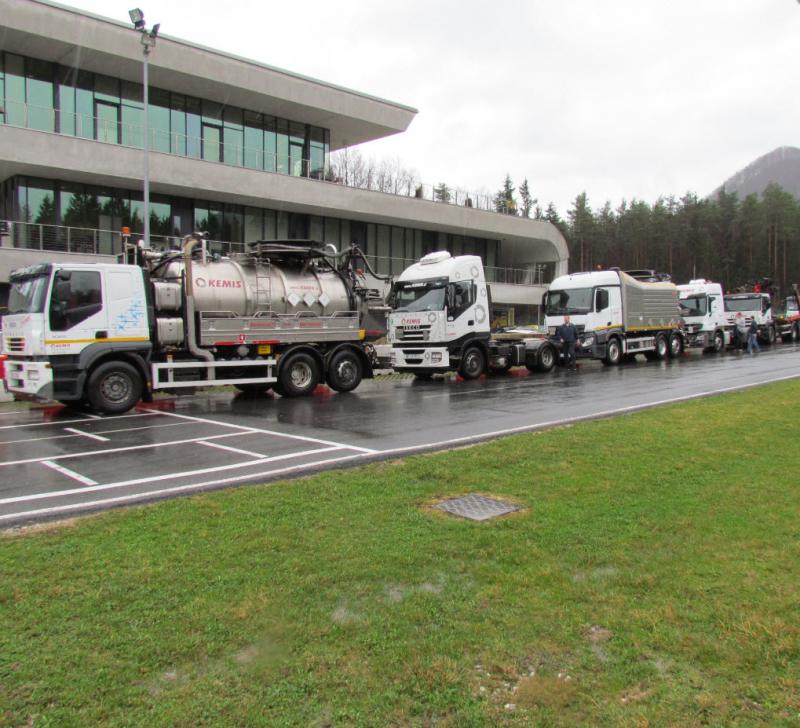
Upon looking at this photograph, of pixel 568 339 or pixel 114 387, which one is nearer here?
pixel 114 387

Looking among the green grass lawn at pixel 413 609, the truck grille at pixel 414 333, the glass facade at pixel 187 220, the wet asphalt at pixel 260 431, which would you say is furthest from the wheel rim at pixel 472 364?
the glass facade at pixel 187 220

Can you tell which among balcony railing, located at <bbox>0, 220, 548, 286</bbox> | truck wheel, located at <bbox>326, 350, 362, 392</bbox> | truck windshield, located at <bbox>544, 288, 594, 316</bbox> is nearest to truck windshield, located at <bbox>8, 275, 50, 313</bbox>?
truck wheel, located at <bbox>326, 350, 362, 392</bbox>

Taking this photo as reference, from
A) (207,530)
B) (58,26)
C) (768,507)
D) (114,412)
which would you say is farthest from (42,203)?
(768,507)

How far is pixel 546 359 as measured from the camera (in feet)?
72.5

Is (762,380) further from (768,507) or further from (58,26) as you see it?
(58,26)

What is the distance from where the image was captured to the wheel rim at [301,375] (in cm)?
1616

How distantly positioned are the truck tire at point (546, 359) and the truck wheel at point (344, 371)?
722 centimetres

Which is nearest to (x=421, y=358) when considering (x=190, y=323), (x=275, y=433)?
(x=190, y=323)

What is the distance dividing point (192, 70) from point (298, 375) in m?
17.5

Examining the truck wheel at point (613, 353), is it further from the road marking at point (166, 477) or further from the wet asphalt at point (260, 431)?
the road marking at point (166, 477)

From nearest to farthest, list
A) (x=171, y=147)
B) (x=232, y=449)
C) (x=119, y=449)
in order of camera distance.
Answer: (x=232, y=449), (x=119, y=449), (x=171, y=147)

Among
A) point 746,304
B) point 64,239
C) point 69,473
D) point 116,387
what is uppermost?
point 64,239

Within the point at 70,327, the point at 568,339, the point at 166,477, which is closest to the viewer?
the point at 166,477

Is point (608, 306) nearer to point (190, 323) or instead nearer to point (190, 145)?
point (190, 323)
